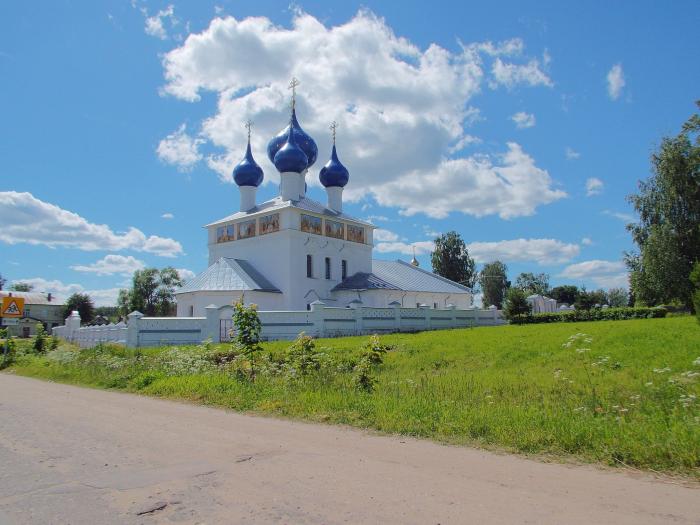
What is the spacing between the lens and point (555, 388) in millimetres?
9125

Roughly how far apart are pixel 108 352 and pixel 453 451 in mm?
15102

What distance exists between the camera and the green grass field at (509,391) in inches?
238

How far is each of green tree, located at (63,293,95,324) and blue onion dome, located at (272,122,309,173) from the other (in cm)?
5326

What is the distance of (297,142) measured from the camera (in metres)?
37.4

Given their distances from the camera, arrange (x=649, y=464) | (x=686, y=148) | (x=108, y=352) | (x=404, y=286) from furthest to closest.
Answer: (x=404, y=286) < (x=686, y=148) < (x=108, y=352) < (x=649, y=464)

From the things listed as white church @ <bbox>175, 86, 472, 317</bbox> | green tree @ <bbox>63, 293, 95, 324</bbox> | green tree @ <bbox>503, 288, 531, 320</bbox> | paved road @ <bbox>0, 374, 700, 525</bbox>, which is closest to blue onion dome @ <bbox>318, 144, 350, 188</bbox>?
white church @ <bbox>175, 86, 472, 317</bbox>

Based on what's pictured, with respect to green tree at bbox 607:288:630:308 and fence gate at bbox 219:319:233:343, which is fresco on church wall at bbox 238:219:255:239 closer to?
fence gate at bbox 219:319:233:343

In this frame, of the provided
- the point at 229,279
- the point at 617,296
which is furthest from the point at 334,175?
the point at 617,296

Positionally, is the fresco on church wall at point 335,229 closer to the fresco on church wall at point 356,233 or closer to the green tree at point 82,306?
the fresco on church wall at point 356,233

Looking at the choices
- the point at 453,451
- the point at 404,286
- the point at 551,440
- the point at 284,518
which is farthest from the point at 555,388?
the point at 404,286

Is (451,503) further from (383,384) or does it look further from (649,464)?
(383,384)

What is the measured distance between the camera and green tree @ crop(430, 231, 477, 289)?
60688mm

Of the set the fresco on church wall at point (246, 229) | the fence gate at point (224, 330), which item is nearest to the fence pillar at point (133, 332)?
the fence gate at point (224, 330)

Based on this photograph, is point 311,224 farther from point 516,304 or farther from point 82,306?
point 82,306
